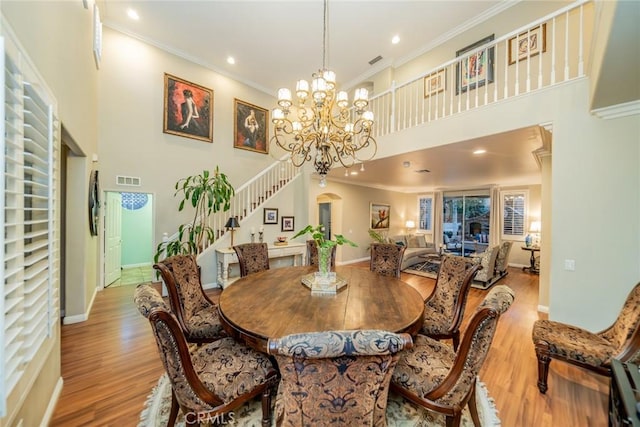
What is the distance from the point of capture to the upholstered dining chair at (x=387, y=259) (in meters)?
3.26

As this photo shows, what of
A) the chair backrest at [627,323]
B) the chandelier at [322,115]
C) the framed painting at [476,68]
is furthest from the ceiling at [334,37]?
the chair backrest at [627,323]

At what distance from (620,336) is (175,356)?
3336 millimetres

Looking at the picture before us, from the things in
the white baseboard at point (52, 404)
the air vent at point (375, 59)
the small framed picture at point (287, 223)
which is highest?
the air vent at point (375, 59)

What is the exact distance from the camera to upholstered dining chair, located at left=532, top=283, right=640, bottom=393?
73.1 inches

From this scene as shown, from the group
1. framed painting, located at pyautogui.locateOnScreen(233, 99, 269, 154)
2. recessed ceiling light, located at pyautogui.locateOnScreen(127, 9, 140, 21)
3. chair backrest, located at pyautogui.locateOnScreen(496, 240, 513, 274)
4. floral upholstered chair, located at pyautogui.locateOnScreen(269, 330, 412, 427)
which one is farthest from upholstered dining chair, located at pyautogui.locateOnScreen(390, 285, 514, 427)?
recessed ceiling light, located at pyautogui.locateOnScreen(127, 9, 140, 21)

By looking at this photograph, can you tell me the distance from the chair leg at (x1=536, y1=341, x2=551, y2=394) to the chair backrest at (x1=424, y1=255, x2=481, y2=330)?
0.66 meters

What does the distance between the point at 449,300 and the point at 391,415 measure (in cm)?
116

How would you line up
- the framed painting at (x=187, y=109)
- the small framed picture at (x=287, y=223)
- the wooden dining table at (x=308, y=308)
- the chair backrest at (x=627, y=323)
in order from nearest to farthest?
the wooden dining table at (x=308, y=308) → the chair backrest at (x=627, y=323) → the framed painting at (x=187, y=109) → the small framed picture at (x=287, y=223)

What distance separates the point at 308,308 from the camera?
70.9 inches

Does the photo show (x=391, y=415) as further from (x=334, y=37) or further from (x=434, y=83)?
(x=334, y=37)

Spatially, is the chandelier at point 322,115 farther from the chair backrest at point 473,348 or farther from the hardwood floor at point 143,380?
the hardwood floor at point 143,380

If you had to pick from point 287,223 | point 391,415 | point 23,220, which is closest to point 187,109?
point 287,223

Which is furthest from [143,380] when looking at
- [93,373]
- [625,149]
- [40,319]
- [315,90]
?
[625,149]

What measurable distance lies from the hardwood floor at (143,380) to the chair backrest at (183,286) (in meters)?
0.63
